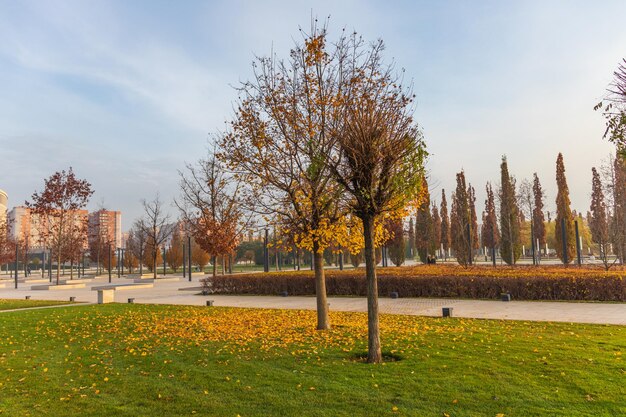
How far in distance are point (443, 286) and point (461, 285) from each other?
2.15 feet

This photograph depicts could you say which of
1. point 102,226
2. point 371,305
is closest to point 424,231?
point 371,305

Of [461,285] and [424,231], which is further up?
[424,231]

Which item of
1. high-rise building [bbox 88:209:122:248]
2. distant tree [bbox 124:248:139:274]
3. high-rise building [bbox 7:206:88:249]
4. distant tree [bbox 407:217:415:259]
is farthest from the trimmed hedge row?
distant tree [bbox 124:248:139:274]

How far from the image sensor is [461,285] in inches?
636

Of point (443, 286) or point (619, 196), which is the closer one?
point (443, 286)

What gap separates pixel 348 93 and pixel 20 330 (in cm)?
987

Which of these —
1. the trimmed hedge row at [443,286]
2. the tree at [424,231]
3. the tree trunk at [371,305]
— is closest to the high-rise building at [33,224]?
the trimmed hedge row at [443,286]

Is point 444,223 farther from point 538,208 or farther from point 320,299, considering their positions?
point 320,299

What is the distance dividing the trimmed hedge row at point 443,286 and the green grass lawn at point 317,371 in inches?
221

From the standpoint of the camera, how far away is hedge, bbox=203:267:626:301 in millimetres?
14273

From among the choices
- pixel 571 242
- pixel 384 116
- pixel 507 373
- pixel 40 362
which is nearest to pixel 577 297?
pixel 507 373

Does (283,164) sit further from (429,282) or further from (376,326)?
(429,282)

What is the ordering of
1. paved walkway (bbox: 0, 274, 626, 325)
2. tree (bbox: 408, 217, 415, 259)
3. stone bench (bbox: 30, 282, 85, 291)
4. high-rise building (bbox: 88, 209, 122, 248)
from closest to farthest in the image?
paved walkway (bbox: 0, 274, 626, 325) < stone bench (bbox: 30, 282, 85, 291) < high-rise building (bbox: 88, 209, 122, 248) < tree (bbox: 408, 217, 415, 259)

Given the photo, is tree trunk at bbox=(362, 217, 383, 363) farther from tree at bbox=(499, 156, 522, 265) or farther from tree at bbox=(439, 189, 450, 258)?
tree at bbox=(439, 189, 450, 258)
